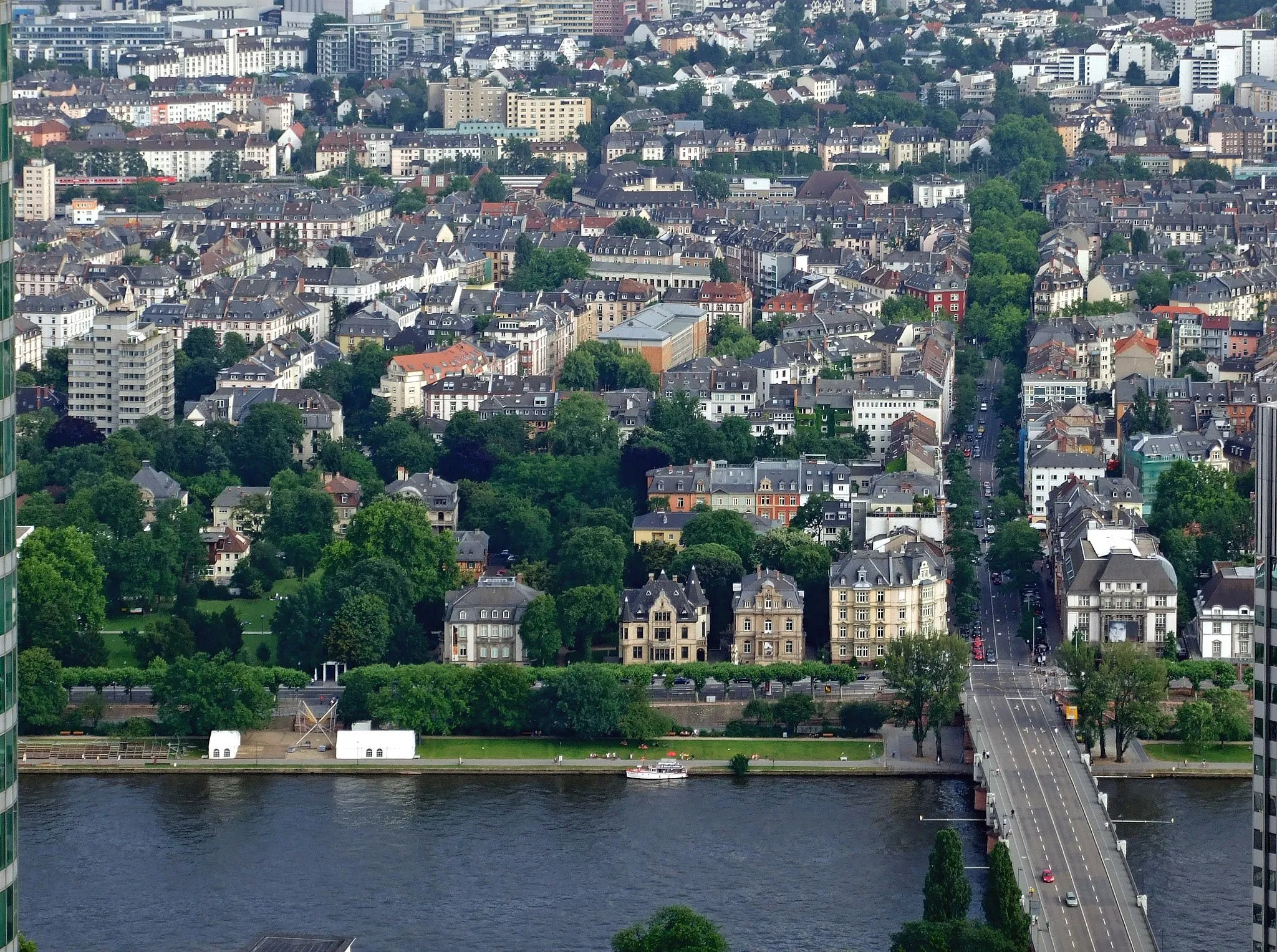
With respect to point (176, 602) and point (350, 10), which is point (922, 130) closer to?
point (350, 10)

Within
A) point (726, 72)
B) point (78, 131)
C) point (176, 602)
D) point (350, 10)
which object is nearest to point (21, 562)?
point (176, 602)

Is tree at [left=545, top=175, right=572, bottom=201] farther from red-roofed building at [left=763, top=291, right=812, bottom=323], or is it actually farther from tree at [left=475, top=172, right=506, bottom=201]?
red-roofed building at [left=763, top=291, right=812, bottom=323]

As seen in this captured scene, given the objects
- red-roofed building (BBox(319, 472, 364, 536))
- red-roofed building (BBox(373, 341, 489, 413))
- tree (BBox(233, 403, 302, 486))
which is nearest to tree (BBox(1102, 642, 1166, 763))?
red-roofed building (BBox(319, 472, 364, 536))

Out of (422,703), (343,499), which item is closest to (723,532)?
(343,499)

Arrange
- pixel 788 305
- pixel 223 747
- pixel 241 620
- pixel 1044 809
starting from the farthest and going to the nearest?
1. pixel 788 305
2. pixel 241 620
3. pixel 223 747
4. pixel 1044 809

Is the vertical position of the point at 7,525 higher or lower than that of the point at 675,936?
higher

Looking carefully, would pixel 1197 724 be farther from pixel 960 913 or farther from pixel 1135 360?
pixel 1135 360

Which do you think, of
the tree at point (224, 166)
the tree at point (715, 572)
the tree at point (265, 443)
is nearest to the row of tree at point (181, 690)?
the tree at point (715, 572)
